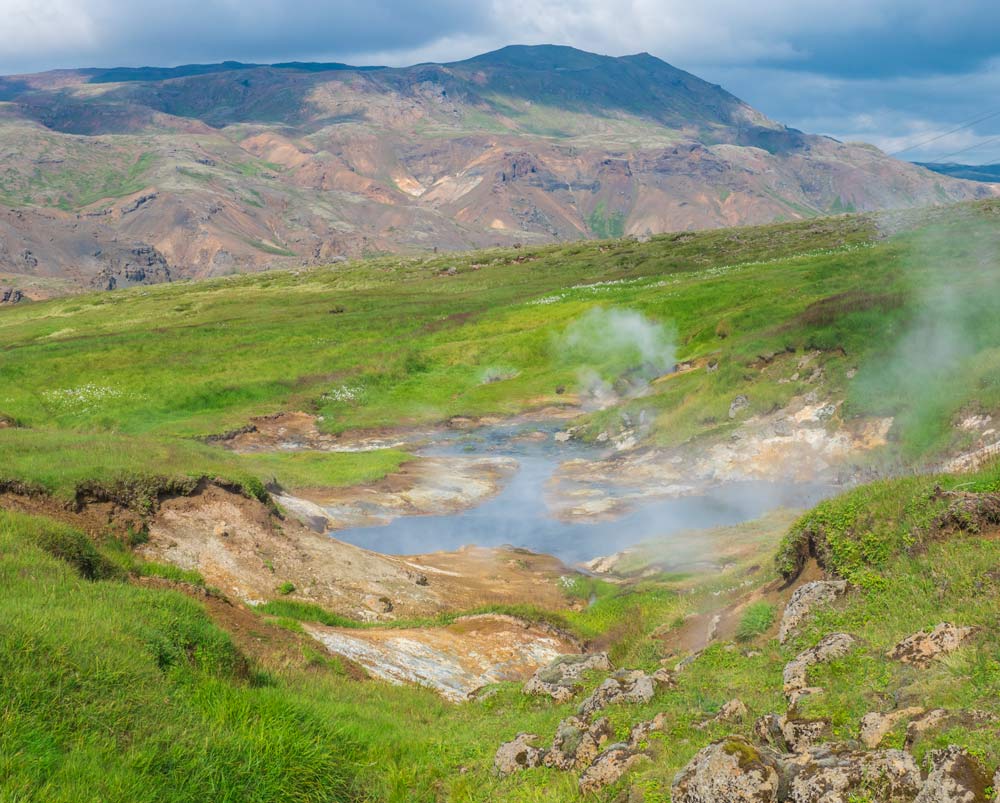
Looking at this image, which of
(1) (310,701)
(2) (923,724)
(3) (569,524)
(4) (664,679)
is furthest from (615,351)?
(2) (923,724)

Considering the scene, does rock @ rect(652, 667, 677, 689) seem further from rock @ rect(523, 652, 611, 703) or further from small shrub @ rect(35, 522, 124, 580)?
small shrub @ rect(35, 522, 124, 580)

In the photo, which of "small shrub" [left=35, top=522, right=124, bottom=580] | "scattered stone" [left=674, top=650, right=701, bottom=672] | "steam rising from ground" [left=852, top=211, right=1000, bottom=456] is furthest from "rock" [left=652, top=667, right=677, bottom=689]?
"steam rising from ground" [left=852, top=211, right=1000, bottom=456]

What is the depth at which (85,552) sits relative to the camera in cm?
1658

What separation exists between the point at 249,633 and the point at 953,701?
12.9m

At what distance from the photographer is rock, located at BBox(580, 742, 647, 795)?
9781 millimetres

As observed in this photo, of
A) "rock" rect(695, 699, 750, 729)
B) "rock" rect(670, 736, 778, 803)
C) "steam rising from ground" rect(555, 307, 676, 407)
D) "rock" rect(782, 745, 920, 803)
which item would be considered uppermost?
"rock" rect(782, 745, 920, 803)

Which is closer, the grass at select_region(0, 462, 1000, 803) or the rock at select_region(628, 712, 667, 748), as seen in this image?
the grass at select_region(0, 462, 1000, 803)

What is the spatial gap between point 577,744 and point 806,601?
591 centimetres

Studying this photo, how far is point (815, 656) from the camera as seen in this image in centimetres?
1182

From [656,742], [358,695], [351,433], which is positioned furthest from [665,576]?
[351,433]

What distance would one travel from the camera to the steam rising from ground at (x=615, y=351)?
230 ft

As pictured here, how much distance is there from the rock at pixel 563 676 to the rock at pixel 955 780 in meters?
8.13

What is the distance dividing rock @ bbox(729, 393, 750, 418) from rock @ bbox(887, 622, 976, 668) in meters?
37.2

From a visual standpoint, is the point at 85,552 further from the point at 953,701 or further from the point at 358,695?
the point at 953,701
